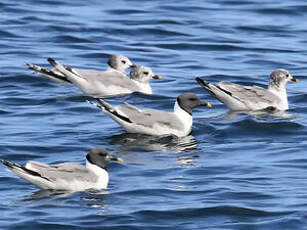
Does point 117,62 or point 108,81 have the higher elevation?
point 117,62

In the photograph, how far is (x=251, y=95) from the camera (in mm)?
21297

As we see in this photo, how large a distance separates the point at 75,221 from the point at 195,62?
44.0 feet

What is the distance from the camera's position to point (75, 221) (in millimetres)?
14234

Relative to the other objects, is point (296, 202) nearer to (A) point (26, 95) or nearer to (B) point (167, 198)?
(B) point (167, 198)

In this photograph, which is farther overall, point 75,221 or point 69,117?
point 69,117

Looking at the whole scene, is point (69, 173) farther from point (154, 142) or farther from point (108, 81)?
point (108, 81)

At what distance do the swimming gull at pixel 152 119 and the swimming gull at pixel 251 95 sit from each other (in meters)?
1.48

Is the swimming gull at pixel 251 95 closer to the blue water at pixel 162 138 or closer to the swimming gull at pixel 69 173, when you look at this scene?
the blue water at pixel 162 138

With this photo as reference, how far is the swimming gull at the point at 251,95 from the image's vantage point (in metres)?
21.0

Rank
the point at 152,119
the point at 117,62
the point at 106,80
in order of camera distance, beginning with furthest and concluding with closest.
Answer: the point at 117,62, the point at 106,80, the point at 152,119

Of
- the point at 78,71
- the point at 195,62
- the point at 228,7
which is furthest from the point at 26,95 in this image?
the point at 228,7

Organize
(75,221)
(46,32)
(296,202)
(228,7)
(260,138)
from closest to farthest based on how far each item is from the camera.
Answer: (75,221) → (296,202) → (260,138) → (46,32) → (228,7)

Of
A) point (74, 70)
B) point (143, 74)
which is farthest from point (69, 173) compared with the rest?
point (143, 74)

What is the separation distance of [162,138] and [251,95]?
115 inches
